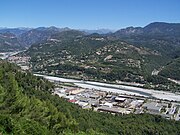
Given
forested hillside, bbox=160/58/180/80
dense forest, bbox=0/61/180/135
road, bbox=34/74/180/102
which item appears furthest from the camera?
forested hillside, bbox=160/58/180/80

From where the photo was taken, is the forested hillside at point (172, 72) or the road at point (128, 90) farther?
the forested hillside at point (172, 72)

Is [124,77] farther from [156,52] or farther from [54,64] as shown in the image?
[156,52]

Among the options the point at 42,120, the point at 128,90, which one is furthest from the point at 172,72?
the point at 42,120

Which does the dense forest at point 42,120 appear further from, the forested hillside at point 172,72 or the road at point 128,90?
the forested hillside at point 172,72

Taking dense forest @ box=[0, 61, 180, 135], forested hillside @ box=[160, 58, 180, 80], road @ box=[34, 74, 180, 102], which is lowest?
road @ box=[34, 74, 180, 102]

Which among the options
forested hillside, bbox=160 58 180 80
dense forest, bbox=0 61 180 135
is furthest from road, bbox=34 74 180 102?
dense forest, bbox=0 61 180 135

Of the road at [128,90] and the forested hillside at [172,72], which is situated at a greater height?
the forested hillside at [172,72]

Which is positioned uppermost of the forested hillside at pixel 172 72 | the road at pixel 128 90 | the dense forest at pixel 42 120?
the dense forest at pixel 42 120

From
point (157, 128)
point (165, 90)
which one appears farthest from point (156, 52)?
point (157, 128)

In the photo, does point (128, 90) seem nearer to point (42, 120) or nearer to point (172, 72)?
point (172, 72)

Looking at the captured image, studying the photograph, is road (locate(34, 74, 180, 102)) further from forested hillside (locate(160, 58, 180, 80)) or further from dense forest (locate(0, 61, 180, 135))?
dense forest (locate(0, 61, 180, 135))

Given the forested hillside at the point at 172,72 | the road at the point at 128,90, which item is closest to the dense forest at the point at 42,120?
the road at the point at 128,90
